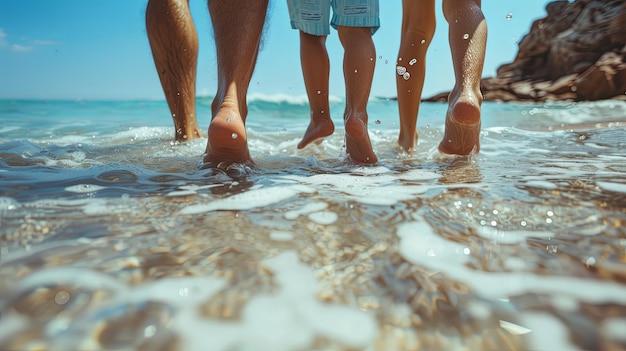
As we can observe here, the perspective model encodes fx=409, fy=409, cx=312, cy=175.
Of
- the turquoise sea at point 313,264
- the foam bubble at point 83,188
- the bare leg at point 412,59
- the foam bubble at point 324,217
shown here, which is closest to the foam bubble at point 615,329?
the turquoise sea at point 313,264

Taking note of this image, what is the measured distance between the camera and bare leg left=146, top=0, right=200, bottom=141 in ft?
7.29

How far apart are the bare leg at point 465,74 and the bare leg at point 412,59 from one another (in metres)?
0.30

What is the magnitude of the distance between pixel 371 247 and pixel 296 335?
256mm

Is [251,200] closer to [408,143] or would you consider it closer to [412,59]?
[408,143]

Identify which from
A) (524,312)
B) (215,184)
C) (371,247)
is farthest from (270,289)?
(215,184)

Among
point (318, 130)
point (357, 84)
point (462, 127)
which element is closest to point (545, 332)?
point (462, 127)

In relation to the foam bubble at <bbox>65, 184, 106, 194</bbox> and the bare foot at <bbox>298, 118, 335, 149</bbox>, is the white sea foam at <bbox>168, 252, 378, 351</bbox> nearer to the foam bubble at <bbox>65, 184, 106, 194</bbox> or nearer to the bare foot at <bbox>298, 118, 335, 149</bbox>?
the foam bubble at <bbox>65, 184, 106, 194</bbox>

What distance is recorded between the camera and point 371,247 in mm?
703

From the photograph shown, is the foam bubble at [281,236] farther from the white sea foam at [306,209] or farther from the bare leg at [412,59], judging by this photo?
the bare leg at [412,59]

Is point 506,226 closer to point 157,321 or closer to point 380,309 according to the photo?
point 380,309

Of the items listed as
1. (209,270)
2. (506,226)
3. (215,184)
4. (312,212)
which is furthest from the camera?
(215,184)

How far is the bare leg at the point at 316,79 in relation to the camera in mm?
2178

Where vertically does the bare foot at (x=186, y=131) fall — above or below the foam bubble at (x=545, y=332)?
above

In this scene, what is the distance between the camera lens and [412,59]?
7.13 ft
